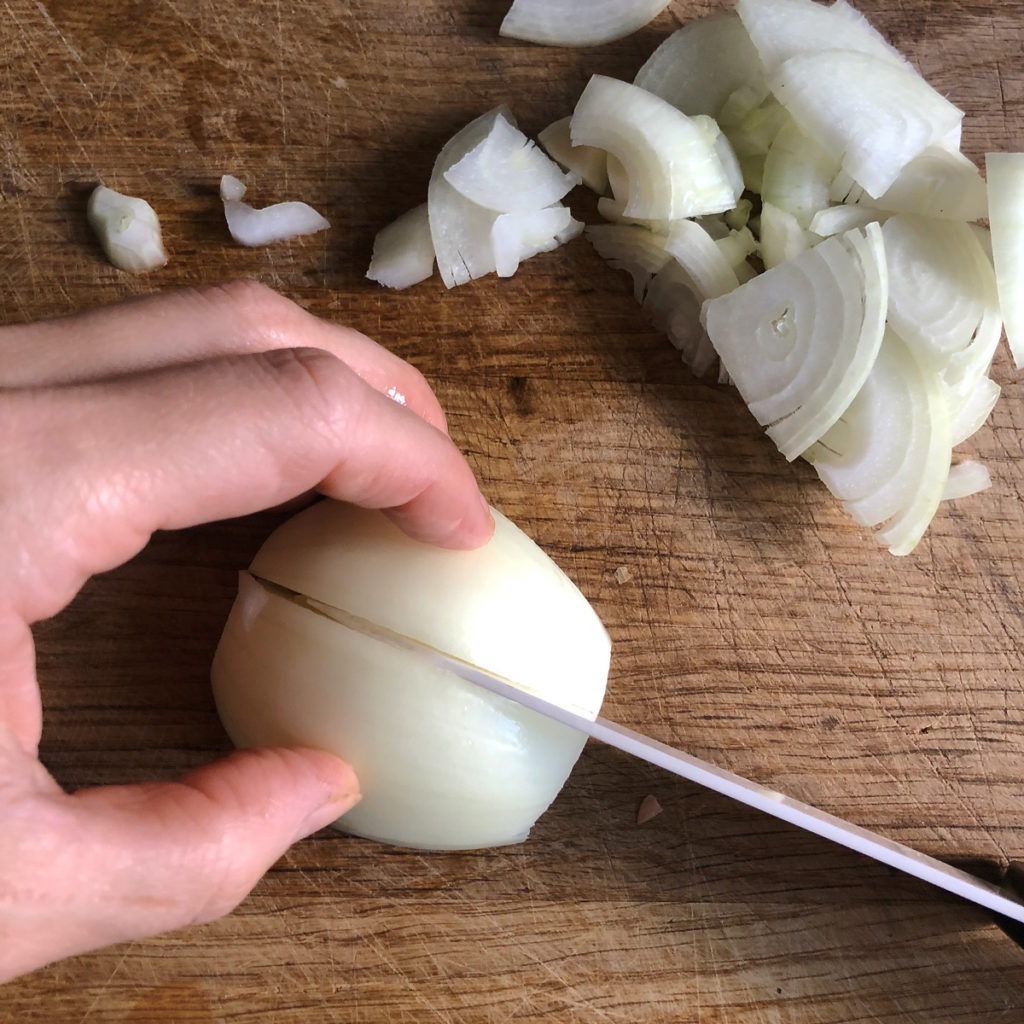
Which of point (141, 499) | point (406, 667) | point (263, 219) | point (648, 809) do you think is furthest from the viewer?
point (263, 219)

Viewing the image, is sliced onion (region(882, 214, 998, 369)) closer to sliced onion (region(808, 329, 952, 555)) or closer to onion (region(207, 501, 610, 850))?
sliced onion (region(808, 329, 952, 555))

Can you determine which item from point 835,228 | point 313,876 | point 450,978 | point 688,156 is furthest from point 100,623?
point 835,228

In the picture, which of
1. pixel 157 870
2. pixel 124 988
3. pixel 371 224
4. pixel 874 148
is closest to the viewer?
pixel 157 870

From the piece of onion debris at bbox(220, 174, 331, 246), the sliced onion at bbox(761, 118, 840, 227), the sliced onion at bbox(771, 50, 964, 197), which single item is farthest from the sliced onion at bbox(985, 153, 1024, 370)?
the piece of onion debris at bbox(220, 174, 331, 246)

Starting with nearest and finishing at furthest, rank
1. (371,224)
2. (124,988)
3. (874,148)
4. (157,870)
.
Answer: (157,870), (124,988), (874,148), (371,224)

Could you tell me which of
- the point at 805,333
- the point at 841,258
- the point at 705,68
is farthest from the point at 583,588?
the point at 705,68

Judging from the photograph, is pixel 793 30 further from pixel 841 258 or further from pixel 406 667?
pixel 406 667

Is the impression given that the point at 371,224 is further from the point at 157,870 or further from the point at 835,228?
the point at 157,870
